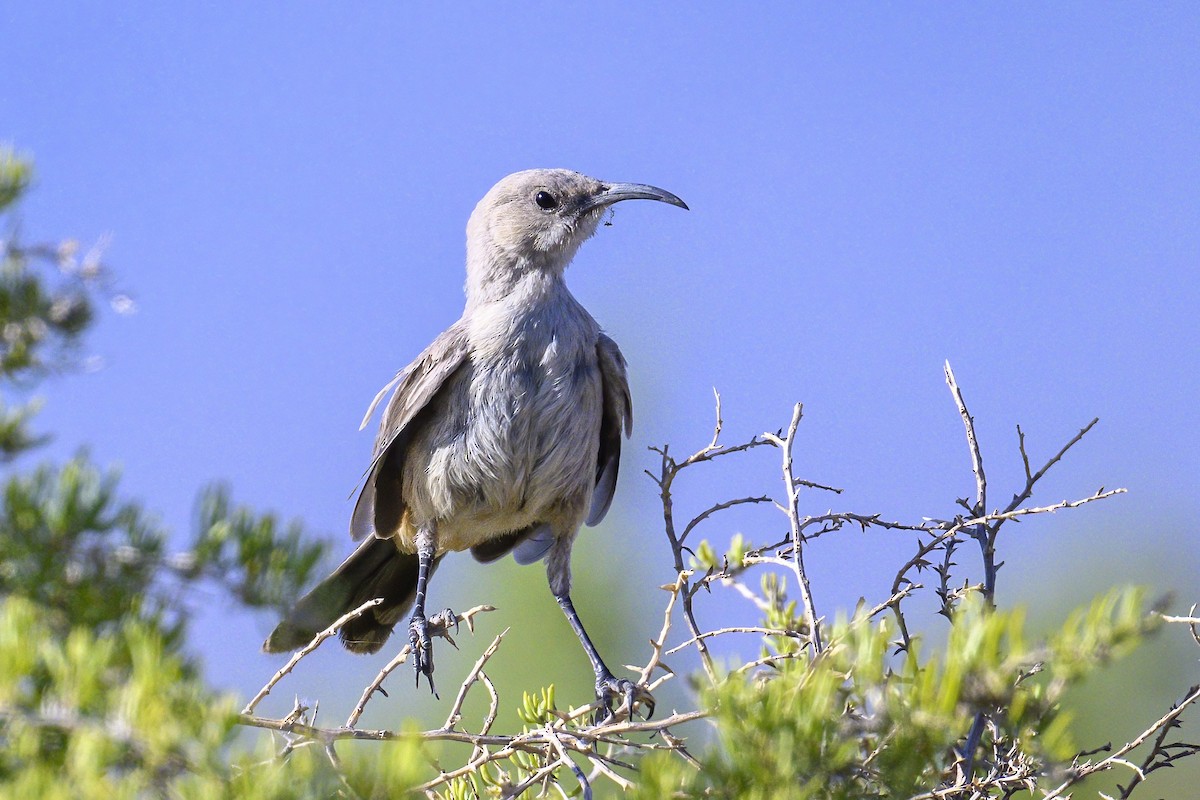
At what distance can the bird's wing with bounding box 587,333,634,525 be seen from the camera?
168 inches

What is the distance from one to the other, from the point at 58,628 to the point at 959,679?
1.26m

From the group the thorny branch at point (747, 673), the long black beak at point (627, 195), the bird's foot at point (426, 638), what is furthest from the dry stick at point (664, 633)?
the long black beak at point (627, 195)

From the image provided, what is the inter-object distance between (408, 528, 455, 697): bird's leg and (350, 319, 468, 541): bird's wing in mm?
194

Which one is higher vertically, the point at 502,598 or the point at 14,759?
the point at 502,598

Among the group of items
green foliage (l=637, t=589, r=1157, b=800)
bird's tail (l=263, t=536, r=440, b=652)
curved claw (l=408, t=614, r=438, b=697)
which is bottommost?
green foliage (l=637, t=589, r=1157, b=800)

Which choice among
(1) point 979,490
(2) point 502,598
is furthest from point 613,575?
(1) point 979,490

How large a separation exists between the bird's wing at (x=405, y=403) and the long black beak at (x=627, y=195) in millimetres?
719

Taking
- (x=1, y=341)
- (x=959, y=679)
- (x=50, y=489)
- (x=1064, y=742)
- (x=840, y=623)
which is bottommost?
(x=1064, y=742)

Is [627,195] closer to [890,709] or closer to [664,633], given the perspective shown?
[664,633]

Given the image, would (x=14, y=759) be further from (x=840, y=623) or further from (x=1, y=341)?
(x=840, y=623)

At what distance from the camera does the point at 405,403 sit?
4164 millimetres

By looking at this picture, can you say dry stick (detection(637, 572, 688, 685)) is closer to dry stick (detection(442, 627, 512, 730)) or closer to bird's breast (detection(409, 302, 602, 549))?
dry stick (detection(442, 627, 512, 730))

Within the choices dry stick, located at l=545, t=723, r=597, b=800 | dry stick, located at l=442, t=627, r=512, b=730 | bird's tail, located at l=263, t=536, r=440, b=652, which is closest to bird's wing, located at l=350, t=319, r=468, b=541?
bird's tail, located at l=263, t=536, r=440, b=652

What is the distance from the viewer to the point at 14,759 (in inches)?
56.4
